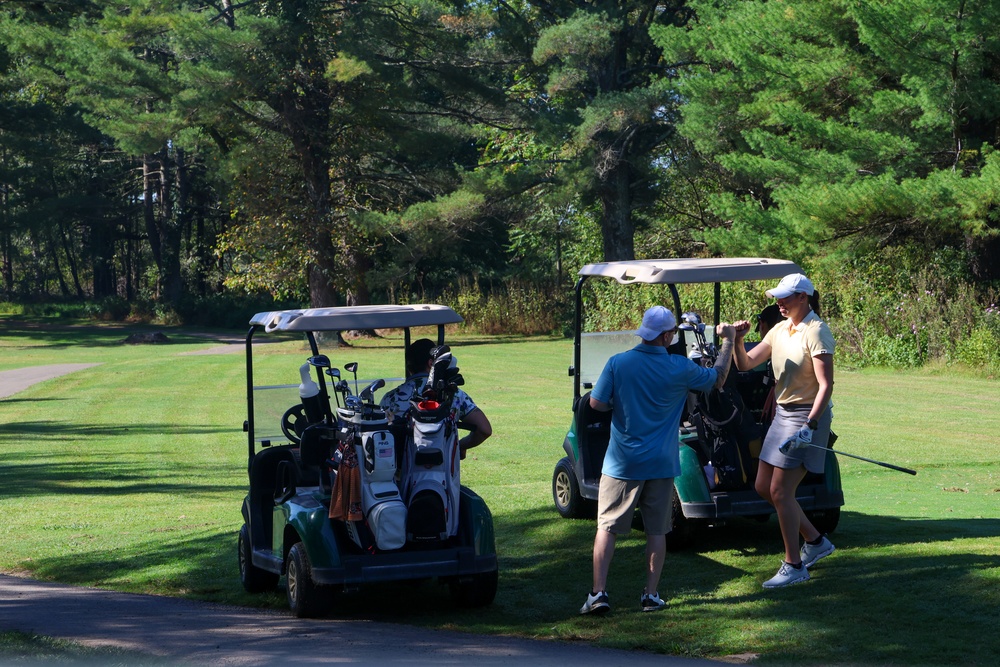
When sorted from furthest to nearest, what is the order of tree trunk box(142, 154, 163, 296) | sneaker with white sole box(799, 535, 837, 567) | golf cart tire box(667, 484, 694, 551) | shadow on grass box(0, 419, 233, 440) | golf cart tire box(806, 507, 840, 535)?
tree trunk box(142, 154, 163, 296) → shadow on grass box(0, 419, 233, 440) → golf cart tire box(806, 507, 840, 535) → golf cart tire box(667, 484, 694, 551) → sneaker with white sole box(799, 535, 837, 567)

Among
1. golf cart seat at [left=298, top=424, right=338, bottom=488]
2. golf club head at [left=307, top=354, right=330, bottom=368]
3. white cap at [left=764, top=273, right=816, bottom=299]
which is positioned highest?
white cap at [left=764, top=273, right=816, bottom=299]

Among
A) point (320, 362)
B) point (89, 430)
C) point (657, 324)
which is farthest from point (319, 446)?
point (89, 430)

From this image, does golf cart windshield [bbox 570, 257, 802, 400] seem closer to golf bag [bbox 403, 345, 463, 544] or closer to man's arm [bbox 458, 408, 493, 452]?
man's arm [bbox 458, 408, 493, 452]

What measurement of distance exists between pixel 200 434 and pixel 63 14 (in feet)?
63.6

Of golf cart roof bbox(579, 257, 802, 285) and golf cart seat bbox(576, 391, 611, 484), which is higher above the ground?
golf cart roof bbox(579, 257, 802, 285)

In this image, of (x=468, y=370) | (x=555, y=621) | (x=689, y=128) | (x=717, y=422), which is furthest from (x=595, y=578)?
(x=689, y=128)

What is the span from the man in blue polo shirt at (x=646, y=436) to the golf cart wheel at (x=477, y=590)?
0.63 m

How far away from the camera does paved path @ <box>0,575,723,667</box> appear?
5902 millimetres

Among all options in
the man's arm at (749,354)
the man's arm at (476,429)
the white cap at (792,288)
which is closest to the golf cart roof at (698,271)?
the man's arm at (749,354)

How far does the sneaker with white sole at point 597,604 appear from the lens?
6902mm

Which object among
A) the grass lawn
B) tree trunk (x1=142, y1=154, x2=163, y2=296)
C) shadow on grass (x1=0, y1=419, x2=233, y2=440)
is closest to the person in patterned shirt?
the grass lawn

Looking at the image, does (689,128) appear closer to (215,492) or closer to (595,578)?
(215,492)

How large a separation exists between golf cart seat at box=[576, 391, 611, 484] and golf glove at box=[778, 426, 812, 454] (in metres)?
2.23

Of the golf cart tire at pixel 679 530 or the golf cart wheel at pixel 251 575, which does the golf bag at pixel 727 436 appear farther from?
the golf cart wheel at pixel 251 575
